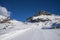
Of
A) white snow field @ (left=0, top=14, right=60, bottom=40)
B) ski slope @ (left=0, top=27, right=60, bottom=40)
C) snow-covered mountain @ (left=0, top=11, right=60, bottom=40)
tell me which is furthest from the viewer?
snow-covered mountain @ (left=0, top=11, right=60, bottom=40)

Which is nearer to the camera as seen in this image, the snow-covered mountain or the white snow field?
the white snow field

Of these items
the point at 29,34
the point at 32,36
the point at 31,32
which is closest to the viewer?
the point at 32,36

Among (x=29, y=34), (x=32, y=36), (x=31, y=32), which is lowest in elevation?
(x=32, y=36)

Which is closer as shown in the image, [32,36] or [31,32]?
[32,36]

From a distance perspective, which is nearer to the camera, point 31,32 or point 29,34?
point 29,34

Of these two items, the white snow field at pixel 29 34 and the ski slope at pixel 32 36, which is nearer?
the ski slope at pixel 32 36

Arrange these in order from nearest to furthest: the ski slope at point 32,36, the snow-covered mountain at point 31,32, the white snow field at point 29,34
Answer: the ski slope at point 32,36 < the white snow field at point 29,34 < the snow-covered mountain at point 31,32

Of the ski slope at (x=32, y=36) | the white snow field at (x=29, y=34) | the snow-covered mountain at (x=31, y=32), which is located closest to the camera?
the ski slope at (x=32, y=36)

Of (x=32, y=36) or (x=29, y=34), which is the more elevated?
(x=29, y=34)

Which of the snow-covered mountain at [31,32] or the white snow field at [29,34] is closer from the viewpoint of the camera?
the white snow field at [29,34]

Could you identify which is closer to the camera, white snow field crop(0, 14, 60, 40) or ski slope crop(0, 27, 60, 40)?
ski slope crop(0, 27, 60, 40)

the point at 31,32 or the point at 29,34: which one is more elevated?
the point at 31,32

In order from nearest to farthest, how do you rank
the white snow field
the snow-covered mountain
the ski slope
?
the ski slope < the white snow field < the snow-covered mountain

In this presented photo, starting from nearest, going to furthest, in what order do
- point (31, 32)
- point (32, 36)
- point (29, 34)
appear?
point (32, 36) < point (29, 34) < point (31, 32)
